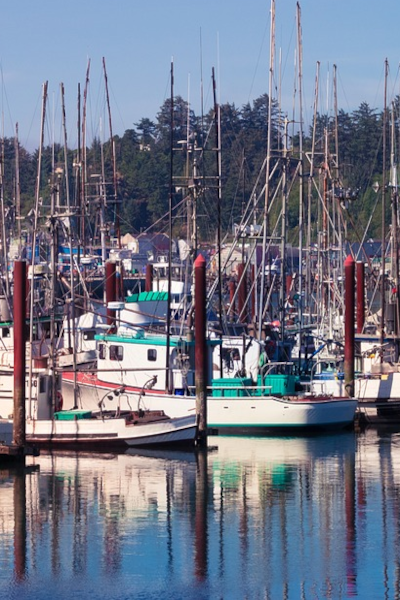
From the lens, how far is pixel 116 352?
149 feet

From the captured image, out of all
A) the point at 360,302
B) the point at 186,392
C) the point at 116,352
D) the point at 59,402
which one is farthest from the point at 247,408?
the point at 360,302

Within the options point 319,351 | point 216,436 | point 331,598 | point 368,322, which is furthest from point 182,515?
point 368,322

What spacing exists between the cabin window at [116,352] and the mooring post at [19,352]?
990 centimetres

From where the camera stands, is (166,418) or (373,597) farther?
(166,418)

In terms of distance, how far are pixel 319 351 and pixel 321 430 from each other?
6493mm

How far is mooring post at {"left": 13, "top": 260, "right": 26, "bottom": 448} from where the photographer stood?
35250mm

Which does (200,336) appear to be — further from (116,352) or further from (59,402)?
(116,352)

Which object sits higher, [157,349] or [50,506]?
[157,349]

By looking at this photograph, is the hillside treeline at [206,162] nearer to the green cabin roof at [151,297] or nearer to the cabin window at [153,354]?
the green cabin roof at [151,297]

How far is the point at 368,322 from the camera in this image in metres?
63.6

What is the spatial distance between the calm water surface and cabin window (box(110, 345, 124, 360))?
528 centimetres

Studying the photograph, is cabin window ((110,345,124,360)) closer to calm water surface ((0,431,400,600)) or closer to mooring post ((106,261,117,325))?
calm water surface ((0,431,400,600))

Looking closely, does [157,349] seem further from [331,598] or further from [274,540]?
[331,598]

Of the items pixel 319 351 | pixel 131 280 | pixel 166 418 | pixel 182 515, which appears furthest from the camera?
pixel 131 280
